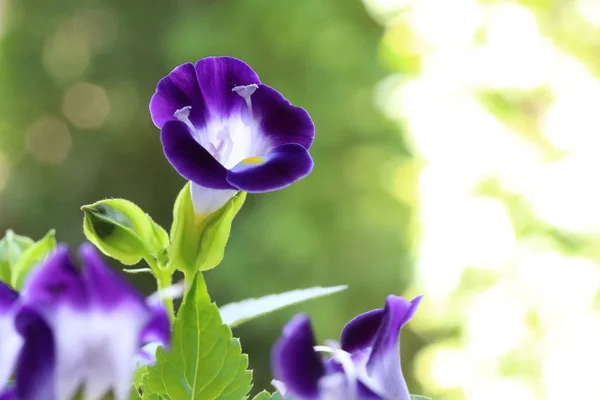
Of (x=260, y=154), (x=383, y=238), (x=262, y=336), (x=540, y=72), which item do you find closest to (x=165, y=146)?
(x=260, y=154)

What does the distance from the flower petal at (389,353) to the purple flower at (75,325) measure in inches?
2.5

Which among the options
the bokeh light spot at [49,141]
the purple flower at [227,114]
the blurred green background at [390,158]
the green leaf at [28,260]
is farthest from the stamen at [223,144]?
the bokeh light spot at [49,141]

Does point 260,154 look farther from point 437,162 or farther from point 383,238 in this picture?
point 383,238

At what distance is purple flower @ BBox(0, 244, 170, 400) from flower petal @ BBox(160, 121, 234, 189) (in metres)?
0.05

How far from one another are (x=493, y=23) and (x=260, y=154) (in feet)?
5.60

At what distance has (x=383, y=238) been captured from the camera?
224 cm

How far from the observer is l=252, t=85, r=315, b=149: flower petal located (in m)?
0.29

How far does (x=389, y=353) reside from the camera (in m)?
0.24

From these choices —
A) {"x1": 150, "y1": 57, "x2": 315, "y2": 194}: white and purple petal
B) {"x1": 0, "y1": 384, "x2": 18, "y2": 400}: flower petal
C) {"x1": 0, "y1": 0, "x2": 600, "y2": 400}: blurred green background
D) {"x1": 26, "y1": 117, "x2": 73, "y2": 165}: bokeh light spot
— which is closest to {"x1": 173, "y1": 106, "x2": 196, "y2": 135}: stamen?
{"x1": 150, "y1": 57, "x2": 315, "y2": 194}: white and purple petal

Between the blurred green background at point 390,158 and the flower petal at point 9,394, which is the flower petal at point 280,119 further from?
the blurred green background at point 390,158

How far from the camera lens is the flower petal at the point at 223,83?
0.29 metres

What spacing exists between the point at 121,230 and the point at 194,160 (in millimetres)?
54

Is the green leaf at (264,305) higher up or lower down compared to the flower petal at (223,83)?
lower down

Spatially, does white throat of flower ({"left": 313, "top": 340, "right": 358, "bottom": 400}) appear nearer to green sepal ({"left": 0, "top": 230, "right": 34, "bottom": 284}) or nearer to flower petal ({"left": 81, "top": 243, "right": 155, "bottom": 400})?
flower petal ({"left": 81, "top": 243, "right": 155, "bottom": 400})
